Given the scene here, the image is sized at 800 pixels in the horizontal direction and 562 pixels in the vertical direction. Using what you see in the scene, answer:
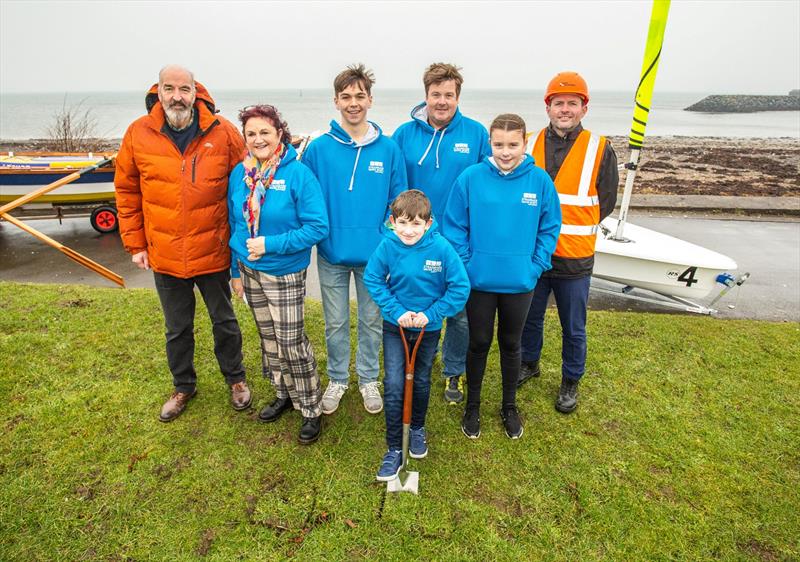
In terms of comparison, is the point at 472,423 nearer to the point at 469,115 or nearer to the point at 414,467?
the point at 414,467

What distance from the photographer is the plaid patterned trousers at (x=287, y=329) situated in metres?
2.75

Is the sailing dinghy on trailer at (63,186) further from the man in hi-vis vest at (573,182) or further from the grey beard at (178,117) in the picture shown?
the man in hi-vis vest at (573,182)

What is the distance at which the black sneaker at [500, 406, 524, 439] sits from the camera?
3005 mm

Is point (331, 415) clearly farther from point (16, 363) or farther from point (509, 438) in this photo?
point (16, 363)

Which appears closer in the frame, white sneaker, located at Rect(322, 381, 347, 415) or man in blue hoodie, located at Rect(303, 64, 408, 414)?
man in blue hoodie, located at Rect(303, 64, 408, 414)

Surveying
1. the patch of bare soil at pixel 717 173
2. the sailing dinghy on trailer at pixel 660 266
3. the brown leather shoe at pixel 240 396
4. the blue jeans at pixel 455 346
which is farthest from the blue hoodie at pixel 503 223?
the patch of bare soil at pixel 717 173

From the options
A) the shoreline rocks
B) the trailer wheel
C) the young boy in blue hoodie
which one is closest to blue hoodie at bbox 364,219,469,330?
the young boy in blue hoodie

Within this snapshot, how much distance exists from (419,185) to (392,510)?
78.8 inches

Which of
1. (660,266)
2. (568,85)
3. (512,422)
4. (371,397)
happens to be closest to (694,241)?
(660,266)

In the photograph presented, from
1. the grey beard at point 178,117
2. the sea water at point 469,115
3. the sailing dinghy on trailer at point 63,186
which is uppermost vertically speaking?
the sea water at point 469,115

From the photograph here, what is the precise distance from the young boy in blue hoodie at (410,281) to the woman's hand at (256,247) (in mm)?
597

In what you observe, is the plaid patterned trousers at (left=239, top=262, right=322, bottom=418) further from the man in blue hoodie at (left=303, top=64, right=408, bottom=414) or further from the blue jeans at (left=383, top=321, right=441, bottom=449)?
the blue jeans at (left=383, top=321, right=441, bottom=449)

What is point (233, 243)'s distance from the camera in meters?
2.72

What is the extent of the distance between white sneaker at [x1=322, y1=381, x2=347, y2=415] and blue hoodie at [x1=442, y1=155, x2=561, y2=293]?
1.29 metres
